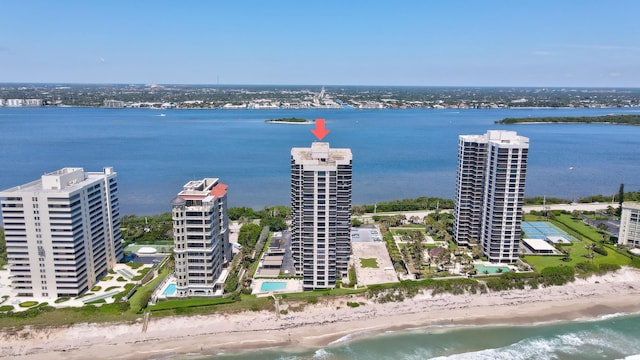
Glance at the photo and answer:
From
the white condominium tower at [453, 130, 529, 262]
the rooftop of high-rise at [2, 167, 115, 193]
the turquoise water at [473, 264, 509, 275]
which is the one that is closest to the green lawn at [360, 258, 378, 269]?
the turquoise water at [473, 264, 509, 275]

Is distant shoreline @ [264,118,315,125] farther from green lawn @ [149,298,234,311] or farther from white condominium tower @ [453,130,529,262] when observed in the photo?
green lawn @ [149,298,234,311]

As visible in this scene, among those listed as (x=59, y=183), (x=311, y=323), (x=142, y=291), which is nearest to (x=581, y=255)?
(x=311, y=323)

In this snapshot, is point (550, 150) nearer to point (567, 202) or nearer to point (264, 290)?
point (567, 202)

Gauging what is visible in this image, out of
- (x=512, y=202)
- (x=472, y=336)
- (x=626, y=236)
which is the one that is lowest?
(x=472, y=336)

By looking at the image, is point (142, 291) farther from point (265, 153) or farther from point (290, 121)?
point (290, 121)

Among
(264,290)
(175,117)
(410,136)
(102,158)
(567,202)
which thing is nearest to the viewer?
(264,290)

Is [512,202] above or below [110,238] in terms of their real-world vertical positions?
above

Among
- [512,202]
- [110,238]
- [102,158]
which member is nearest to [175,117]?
[102,158]
